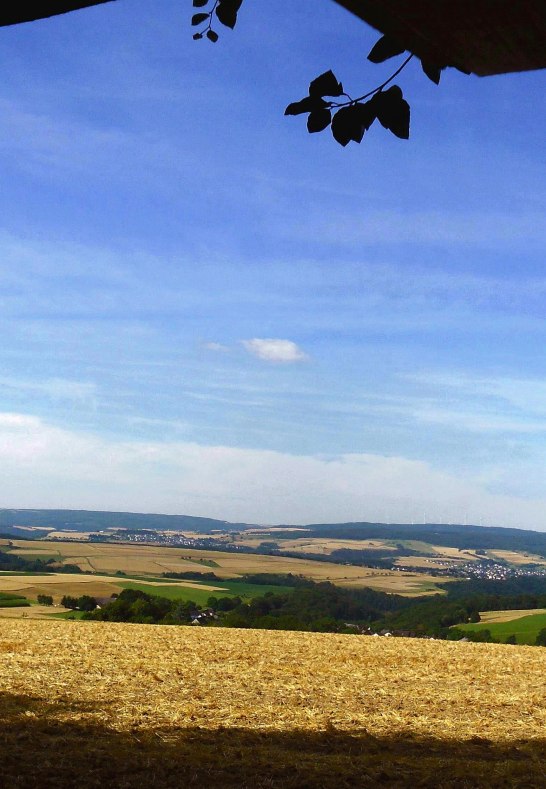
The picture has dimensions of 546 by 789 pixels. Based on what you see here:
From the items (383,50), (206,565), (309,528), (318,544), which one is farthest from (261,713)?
(309,528)

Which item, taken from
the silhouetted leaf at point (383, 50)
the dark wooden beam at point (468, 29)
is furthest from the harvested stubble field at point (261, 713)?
the dark wooden beam at point (468, 29)

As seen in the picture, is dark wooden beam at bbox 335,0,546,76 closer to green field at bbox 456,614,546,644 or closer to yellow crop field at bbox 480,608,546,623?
green field at bbox 456,614,546,644

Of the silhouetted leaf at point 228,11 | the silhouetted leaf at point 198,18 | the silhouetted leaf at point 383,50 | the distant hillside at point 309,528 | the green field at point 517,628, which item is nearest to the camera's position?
the silhouetted leaf at point 383,50

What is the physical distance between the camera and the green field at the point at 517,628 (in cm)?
1665

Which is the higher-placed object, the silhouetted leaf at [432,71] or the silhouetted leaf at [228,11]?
the silhouetted leaf at [228,11]

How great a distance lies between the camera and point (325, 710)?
25.9 feet

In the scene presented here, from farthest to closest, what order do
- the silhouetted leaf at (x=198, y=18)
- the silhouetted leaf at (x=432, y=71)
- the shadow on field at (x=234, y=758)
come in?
the shadow on field at (x=234, y=758) → the silhouetted leaf at (x=198, y=18) → the silhouetted leaf at (x=432, y=71)

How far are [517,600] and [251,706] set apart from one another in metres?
20.8

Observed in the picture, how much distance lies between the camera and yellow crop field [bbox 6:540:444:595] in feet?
161

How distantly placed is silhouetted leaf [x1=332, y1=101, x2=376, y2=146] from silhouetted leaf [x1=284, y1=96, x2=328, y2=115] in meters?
0.06

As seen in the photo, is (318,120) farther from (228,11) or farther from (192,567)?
(192,567)

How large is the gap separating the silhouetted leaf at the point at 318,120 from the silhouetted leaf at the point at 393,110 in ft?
0.45

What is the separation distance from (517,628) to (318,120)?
19.2 meters

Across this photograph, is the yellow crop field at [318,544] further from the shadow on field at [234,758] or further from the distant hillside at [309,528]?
the shadow on field at [234,758]
